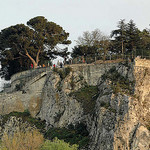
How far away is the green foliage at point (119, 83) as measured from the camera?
42.0 meters

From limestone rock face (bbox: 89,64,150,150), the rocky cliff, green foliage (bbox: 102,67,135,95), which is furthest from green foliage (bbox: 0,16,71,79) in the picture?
limestone rock face (bbox: 89,64,150,150)

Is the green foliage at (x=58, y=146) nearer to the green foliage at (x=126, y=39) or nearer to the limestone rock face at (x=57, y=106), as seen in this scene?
the limestone rock face at (x=57, y=106)

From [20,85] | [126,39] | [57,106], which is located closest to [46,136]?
[57,106]

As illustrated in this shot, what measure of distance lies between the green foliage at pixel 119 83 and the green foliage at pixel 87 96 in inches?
108

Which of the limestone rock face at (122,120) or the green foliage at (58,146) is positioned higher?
the limestone rock face at (122,120)

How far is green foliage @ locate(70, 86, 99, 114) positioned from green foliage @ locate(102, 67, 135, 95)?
2.74 meters

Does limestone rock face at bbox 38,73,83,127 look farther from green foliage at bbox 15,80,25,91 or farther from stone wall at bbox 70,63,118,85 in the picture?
green foliage at bbox 15,80,25,91

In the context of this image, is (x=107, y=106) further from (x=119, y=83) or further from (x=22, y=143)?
(x=22, y=143)

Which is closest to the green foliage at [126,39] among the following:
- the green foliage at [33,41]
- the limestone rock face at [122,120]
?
the green foliage at [33,41]

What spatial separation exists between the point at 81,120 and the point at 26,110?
10.3 m

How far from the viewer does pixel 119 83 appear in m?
43.1

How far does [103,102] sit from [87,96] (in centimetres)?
541

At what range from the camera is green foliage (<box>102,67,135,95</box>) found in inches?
1652

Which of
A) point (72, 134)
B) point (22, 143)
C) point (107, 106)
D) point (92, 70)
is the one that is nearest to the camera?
point (22, 143)
